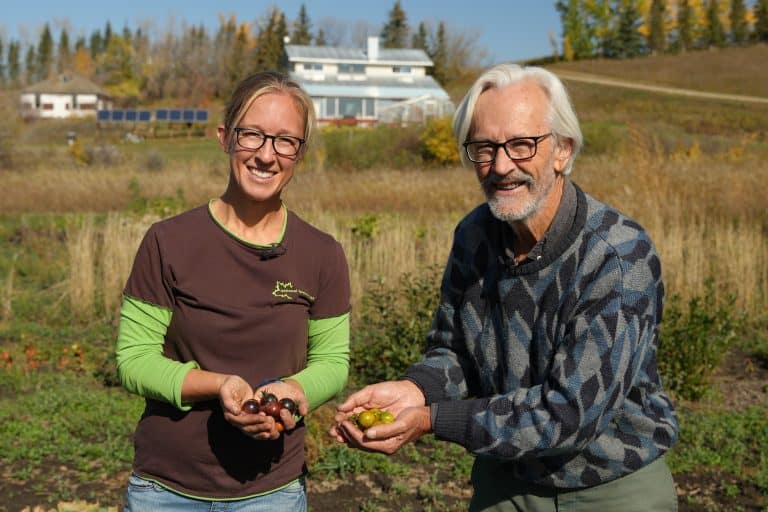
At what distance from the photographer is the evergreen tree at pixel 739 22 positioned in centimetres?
8894

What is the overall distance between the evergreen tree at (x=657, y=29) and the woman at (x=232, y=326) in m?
94.7

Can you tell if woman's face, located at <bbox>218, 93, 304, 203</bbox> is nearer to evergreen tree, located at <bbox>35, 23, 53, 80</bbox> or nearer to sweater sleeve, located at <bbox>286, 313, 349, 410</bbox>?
sweater sleeve, located at <bbox>286, 313, 349, 410</bbox>

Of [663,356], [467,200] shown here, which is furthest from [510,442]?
[467,200]

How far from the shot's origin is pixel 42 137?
181ft

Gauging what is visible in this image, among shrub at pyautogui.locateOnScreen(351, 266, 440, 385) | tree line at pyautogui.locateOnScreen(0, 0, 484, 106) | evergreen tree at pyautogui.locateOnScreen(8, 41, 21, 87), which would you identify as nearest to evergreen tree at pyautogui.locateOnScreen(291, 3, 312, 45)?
tree line at pyautogui.locateOnScreen(0, 0, 484, 106)

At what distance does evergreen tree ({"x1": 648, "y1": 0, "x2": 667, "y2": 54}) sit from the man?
3721 inches

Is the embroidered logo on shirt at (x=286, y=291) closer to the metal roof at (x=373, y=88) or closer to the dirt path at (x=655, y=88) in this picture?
the dirt path at (x=655, y=88)

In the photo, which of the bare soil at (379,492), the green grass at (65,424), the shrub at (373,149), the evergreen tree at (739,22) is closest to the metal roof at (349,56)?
the shrub at (373,149)

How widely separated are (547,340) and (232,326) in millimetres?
874

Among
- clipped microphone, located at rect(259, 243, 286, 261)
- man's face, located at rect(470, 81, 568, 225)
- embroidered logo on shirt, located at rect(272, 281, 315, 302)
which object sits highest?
man's face, located at rect(470, 81, 568, 225)

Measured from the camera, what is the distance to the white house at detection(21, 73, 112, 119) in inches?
3278

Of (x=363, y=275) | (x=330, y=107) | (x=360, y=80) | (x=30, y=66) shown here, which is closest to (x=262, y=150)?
(x=363, y=275)

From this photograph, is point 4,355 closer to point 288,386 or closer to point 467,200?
point 288,386

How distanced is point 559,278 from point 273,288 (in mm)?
806
